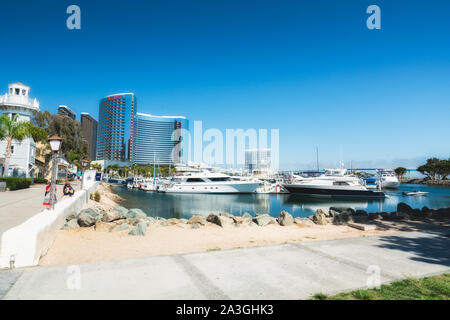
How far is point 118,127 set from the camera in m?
183

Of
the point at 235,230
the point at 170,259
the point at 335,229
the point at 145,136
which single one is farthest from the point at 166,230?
the point at 145,136

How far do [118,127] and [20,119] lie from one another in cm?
15360

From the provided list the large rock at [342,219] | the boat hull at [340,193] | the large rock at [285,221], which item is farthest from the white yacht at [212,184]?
the large rock at [285,221]

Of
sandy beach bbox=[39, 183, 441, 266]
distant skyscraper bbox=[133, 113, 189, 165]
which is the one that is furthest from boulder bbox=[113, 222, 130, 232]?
distant skyscraper bbox=[133, 113, 189, 165]

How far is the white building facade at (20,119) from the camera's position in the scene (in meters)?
32.3

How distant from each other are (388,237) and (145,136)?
195 m

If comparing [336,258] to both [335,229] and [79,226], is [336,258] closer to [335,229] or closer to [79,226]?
[335,229]

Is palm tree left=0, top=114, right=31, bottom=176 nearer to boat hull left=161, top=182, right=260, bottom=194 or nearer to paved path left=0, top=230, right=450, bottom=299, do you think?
paved path left=0, top=230, right=450, bottom=299

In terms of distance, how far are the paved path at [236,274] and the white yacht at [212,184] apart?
167ft

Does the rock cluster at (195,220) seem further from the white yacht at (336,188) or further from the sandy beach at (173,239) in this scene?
the white yacht at (336,188)

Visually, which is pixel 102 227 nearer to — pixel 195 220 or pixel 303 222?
pixel 195 220

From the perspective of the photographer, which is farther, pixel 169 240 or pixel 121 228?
pixel 121 228

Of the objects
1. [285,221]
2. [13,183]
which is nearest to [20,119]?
[13,183]

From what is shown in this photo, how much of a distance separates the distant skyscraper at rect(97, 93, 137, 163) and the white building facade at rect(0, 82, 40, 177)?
487ft
